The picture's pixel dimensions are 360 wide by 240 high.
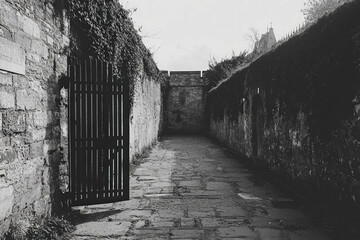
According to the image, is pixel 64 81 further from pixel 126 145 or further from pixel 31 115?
pixel 126 145

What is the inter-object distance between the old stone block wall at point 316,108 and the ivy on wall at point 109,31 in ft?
11.1

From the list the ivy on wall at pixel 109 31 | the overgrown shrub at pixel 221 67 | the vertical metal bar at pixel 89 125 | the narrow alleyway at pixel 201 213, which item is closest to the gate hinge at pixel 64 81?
the vertical metal bar at pixel 89 125

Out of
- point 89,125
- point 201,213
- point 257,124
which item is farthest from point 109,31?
point 257,124

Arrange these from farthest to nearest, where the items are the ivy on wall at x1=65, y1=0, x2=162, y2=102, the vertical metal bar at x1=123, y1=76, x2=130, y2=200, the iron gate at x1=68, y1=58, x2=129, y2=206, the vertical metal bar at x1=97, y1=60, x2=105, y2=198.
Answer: the ivy on wall at x1=65, y1=0, x2=162, y2=102 → the vertical metal bar at x1=123, y1=76, x2=130, y2=200 → the vertical metal bar at x1=97, y1=60, x2=105, y2=198 → the iron gate at x1=68, y1=58, x2=129, y2=206

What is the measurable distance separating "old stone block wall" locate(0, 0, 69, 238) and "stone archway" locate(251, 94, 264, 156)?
4987mm

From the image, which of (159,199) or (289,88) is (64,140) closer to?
(159,199)

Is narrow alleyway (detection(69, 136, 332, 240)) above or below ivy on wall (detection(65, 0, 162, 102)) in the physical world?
below

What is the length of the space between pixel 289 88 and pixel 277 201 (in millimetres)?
2045

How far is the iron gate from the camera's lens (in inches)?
171

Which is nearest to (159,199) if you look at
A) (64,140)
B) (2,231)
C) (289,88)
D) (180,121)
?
(64,140)

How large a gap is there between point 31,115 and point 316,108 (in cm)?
385

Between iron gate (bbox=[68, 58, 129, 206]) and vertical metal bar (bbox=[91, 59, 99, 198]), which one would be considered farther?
vertical metal bar (bbox=[91, 59, 99, 198])

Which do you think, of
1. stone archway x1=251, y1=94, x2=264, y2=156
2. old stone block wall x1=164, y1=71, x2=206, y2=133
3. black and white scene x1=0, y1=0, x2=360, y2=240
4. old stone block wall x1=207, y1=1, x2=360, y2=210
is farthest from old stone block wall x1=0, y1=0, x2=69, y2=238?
old stone block wall x1=164, y1=71, x2=206, y2=133

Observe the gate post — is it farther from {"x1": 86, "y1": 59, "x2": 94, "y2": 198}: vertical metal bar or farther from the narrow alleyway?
the narrow alleyway
